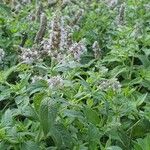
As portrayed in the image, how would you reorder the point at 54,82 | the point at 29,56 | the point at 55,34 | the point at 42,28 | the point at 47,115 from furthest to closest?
1. the point at 42,28
2. the point at 29,56
3. the point at 55,34
4. the point at 54,82
5. the point at 47,115

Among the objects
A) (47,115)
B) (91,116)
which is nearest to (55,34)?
(91,116)

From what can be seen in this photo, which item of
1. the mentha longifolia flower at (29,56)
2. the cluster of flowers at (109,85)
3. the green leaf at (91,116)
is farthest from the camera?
the mentha longifolia flower at (29,56)

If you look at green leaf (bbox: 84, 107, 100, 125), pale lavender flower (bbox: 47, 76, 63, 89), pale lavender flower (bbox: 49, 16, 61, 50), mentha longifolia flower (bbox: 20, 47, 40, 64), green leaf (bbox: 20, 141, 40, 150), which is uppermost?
pale lavender flower (bbox: 49, 16, 61, 50)

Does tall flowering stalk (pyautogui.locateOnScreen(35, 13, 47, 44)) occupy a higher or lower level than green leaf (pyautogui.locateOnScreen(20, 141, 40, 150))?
higher

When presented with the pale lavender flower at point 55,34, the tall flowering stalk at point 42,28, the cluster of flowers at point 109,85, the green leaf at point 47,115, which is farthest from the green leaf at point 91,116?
the tall flowering stalk at point 42,28

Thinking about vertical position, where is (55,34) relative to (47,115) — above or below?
above

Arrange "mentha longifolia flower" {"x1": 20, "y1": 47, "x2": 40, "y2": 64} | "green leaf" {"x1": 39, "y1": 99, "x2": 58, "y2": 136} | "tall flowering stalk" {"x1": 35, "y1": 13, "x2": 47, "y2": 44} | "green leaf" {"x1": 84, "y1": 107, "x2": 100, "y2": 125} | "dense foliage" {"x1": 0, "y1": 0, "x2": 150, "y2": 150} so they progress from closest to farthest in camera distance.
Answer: "green leaf" {"x1": 39, "y1": 99, "x2": 58, "y2": 136}
"dense foliage" {"x1": 0, "y1": 0, "x2": 150, "y2": 150}
"green leaf" {"x1": 84, "y1": 107, "x2": 100, "y2": 125}
"mentha longifolia flower" {"x1": 20, "y1": 47, "x2": 40, "y2": 64}
"tall flowering stalk" {"x1": 35, "y1": 13, "x2": 47, "y2": 44}

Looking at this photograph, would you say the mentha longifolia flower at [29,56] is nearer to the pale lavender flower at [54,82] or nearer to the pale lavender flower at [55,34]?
the pale lavender flower at [55,34]

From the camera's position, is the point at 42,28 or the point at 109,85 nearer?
the point at 109,85

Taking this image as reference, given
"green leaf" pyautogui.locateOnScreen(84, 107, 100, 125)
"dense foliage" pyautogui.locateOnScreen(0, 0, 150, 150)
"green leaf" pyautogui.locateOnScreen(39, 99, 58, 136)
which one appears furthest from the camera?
"green leaf" pyautogui.locateOnScreen(84, 107, 100, 125)

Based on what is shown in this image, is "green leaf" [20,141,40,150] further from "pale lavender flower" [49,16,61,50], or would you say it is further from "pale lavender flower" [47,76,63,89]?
"pale lavender flower" [49,16,61,50]

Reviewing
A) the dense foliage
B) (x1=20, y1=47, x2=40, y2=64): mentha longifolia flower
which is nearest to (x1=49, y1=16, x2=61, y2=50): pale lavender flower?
the dense foliage

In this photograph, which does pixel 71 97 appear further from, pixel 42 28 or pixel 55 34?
pixel 42 28

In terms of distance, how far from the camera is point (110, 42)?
3521 millimetres
